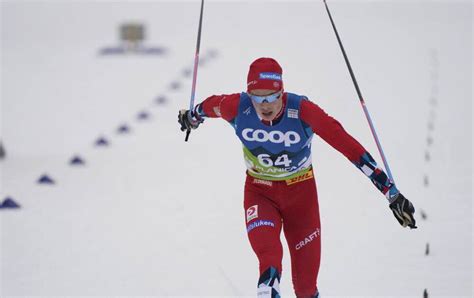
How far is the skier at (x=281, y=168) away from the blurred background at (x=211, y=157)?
142 cm

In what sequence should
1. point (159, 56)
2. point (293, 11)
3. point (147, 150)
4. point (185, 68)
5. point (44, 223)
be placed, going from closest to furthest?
point (44, 223)
point (147, 150)
point (185, 68)
point (159, 56)
point (293, 11)

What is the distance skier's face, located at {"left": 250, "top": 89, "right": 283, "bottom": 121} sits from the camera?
4.99 meters

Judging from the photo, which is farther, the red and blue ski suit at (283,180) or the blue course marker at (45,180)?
the blue course marker at (45,180)

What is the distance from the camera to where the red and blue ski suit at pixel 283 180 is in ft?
16.7

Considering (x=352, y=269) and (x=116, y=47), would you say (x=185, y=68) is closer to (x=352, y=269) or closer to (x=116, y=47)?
(x=116, y=47)

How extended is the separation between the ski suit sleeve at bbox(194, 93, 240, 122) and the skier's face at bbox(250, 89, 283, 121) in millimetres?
241

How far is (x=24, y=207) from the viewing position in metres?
10.3

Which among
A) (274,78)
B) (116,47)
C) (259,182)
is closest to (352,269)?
(259,182)

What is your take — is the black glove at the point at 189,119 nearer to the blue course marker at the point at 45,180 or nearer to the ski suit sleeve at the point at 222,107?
the ski suit sleeve at the point at 222,107

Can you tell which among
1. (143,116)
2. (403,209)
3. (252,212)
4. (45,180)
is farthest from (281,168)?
(143,116)

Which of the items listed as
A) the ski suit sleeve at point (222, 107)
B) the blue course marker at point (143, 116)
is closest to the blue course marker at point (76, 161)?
the blue course marker at point (143, 116)

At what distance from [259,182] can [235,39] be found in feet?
65.9

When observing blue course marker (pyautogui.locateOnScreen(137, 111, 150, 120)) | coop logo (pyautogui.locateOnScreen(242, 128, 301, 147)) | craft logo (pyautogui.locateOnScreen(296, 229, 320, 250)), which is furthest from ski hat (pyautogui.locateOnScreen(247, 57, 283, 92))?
blue course marker (pyautogui.locateOnScreen(137, 111, 150, 120))

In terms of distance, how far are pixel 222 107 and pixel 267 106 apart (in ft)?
1.60
